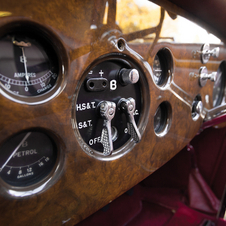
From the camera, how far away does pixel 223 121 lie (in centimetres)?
134

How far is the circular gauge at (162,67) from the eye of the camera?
101 centimetres

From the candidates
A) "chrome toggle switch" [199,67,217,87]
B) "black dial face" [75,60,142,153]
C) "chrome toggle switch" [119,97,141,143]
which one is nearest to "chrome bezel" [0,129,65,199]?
"black dial face" [75,60,142,153]

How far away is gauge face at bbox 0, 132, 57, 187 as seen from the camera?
58 centimetres

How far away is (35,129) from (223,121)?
1200 mm

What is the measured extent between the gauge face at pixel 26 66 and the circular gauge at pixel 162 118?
0.63 meters

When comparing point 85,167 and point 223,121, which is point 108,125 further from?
point 223,121

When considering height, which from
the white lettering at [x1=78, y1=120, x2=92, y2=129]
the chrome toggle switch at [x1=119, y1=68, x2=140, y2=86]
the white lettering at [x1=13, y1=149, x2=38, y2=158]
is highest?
the chrome toggle switch at [x1=119, y1=68, x2=140, y2=86]

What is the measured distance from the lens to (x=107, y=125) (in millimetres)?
732

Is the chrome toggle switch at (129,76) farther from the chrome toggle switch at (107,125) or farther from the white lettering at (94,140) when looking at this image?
the white lettering at (94,140)

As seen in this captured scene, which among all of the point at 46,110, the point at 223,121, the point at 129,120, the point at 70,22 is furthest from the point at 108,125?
the point at 223,121

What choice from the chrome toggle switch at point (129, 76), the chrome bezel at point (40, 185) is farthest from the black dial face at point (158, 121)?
the chrome bezel at point (40, 185)

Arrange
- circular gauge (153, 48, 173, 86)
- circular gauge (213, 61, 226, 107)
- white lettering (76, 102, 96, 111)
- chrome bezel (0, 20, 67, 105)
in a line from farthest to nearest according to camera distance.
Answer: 1. circular gauge (213, 61, 226, 107)
2. circular gauge (153, 48, 173, 86)
3. white lettering (76, 102, 96, 111)
4. chrome bezel (0, 20, 67, 105)

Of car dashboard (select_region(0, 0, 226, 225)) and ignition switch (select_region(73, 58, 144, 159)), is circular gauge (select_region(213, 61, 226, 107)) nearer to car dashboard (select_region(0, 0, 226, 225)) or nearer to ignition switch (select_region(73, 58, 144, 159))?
car dashboard (select_region(0, 0, 226, 225))

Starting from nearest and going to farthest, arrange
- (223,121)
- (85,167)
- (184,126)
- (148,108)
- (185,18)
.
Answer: (85,167)
(148,108)
(185,18)
(184,126)
(223,121)
